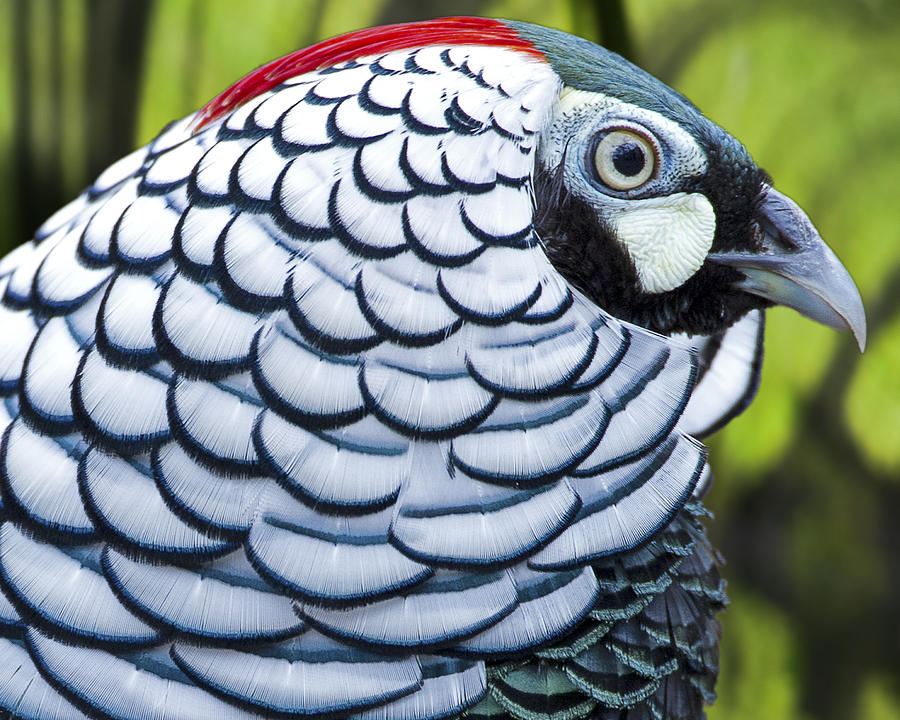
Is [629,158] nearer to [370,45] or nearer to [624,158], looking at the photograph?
[624,158]

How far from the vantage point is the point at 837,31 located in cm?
114

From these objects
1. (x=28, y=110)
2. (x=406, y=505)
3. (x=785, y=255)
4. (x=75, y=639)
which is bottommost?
(x=28, y=110)

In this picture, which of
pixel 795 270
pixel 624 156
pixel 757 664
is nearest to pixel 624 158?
pixel 624 156

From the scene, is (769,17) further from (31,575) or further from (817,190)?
(31,575)

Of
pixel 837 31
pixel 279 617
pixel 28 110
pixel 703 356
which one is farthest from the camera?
pixel 28 110

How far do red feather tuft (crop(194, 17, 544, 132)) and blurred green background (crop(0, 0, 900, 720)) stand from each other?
0.76m

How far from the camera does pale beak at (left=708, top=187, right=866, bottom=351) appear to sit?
21.6 inches

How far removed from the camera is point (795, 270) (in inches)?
21.7

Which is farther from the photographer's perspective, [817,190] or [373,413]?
[817,190]

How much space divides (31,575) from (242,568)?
4.8 inches

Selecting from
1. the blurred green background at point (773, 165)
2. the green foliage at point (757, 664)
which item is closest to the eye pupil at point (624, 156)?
the blurred green background at point (773, 165)

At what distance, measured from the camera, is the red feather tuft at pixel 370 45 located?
1.74 feet

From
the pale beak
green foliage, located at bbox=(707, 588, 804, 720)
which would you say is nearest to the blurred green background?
green foliage, located at bbox=(707, 588, 804, 720)

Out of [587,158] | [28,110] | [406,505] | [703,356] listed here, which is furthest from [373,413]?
[28,110]
